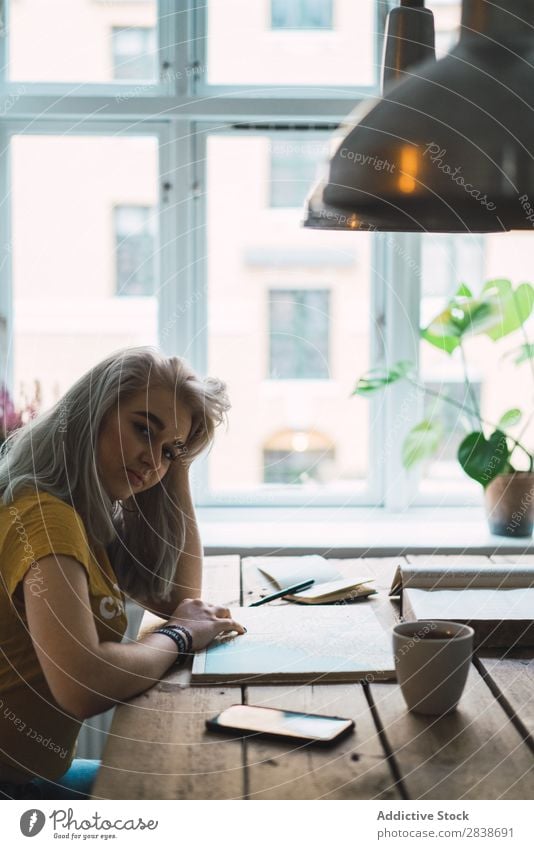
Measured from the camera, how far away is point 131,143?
251 cm

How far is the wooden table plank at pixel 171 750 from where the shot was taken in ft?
2.85

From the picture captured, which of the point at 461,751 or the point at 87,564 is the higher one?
the point at 87,564

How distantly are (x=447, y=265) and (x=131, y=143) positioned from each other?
87 centimetres

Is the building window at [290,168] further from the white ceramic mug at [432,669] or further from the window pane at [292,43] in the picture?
the white ceramic mug at [432,669]

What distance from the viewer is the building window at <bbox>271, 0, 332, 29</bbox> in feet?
8.18

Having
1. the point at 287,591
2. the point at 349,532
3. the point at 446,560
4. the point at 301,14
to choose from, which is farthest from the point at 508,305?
the point at 287,591

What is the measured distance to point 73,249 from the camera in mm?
2520

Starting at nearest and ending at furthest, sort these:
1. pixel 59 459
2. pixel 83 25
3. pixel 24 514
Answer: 1. pixel 24 514
2. pixel 59 459
3. pixel 83 25

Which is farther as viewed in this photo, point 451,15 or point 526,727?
point 451,15

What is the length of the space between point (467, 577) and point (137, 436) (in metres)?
0.52

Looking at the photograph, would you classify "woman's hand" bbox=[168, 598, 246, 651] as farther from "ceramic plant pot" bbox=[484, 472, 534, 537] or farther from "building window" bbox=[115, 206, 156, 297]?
"building window" bbox=[115, 206, 156, 297]

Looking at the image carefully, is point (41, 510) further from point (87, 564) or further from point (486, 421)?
point (486, 421)
